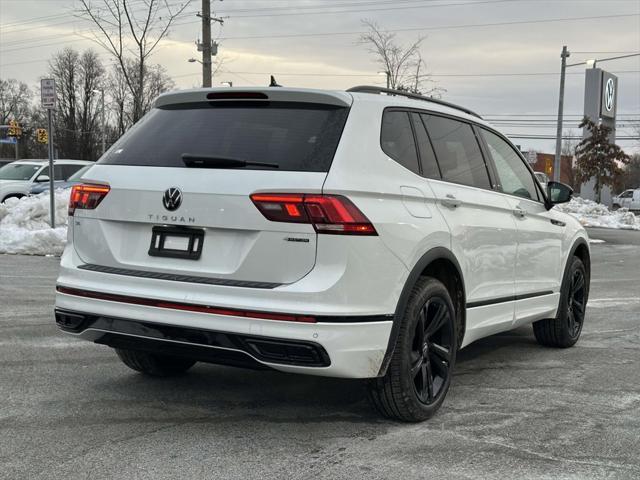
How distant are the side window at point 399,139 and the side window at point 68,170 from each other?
1786 centimetres

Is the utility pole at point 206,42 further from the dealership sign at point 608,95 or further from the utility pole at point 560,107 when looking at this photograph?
the dealership sign at point 608,95

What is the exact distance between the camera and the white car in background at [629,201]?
46847mm

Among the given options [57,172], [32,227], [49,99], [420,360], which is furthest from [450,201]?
[57,172]

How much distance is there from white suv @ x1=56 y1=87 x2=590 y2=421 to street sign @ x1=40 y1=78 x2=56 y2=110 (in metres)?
10.5

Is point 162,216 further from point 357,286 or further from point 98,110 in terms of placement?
point 98,110

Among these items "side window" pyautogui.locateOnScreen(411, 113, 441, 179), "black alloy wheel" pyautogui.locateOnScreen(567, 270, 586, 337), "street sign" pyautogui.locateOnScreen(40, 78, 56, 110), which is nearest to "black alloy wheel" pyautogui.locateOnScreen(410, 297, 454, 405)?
"side window" pyautogui.locateOnScreen(411, 113, 441, 179)

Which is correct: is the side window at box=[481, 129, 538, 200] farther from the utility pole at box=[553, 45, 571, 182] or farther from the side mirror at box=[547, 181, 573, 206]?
the utility pole at box=[553, 45, 571, 182]

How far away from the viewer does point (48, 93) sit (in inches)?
552

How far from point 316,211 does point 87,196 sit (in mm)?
1466

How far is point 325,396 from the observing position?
4656mm

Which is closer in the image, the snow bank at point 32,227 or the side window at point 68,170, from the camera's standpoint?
the snow bank at point 32,227

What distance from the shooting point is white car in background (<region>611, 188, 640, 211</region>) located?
4685cm

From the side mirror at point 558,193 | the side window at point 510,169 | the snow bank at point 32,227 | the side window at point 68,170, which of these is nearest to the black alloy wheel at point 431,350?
the side window at point 510,169

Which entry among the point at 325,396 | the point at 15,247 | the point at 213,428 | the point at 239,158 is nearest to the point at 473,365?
the point at 325,396
